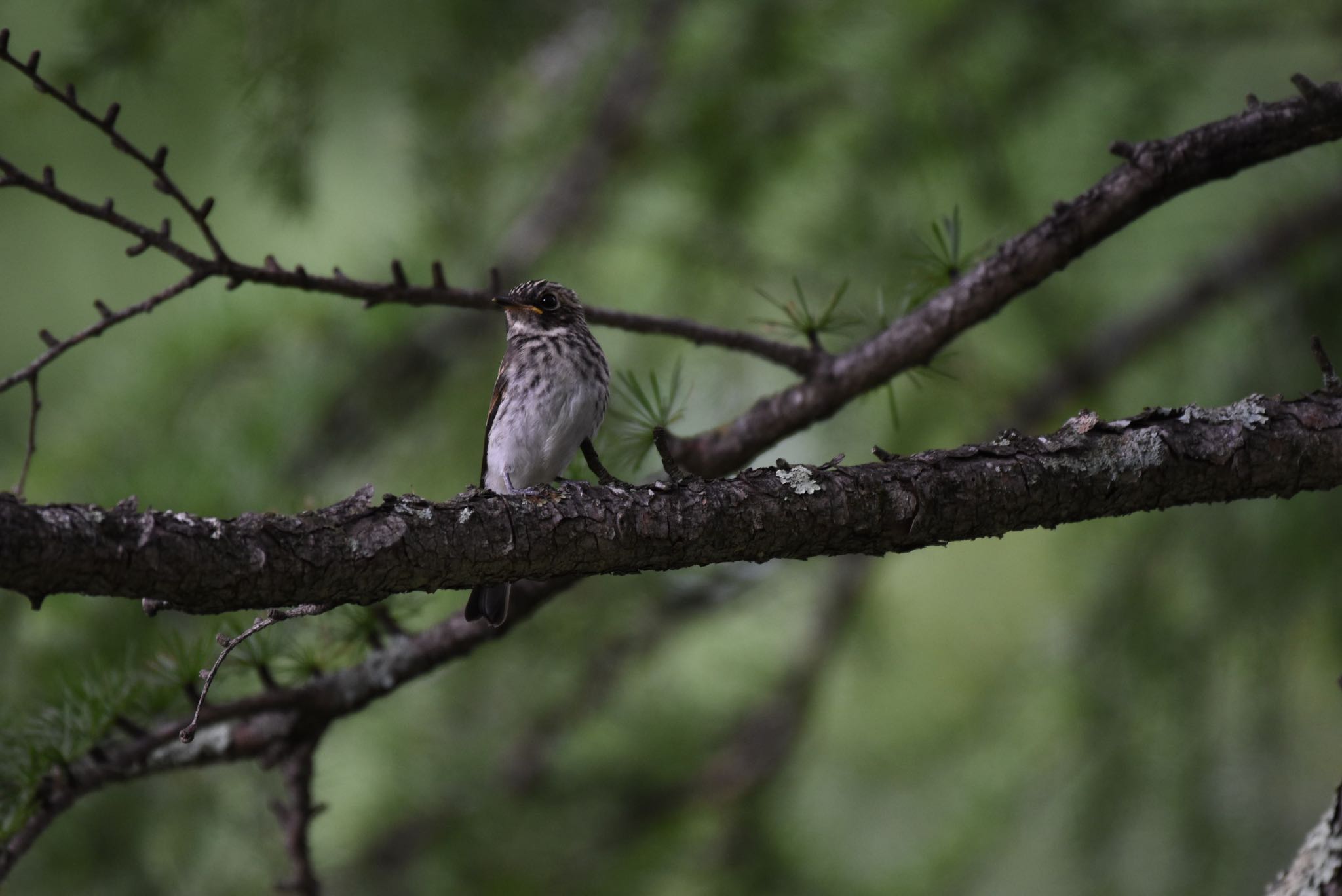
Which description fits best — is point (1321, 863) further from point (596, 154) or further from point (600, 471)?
point (596, 154)

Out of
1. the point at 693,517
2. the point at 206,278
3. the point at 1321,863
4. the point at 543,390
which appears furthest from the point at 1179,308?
the point at 206,278

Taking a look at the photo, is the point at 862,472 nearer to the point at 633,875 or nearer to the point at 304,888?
the point at 304,888

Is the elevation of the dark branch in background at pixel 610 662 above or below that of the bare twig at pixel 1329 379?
above

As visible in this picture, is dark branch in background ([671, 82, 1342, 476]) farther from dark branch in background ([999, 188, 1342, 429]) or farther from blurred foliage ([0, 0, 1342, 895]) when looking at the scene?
dark branch in background ([999, 188, 1342, 429])

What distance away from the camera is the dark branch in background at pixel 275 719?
2.32 meters

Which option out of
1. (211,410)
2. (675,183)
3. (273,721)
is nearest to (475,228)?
(675,183)

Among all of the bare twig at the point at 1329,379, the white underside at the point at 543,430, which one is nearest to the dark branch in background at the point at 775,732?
the white underside at the point at 543,430

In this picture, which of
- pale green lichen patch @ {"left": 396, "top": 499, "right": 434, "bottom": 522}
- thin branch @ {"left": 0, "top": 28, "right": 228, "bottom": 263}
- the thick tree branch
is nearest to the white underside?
thin branch @ {"left": 0, "top": 28, "right": 228, "bottom": 263}

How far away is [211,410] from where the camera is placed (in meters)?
3.80

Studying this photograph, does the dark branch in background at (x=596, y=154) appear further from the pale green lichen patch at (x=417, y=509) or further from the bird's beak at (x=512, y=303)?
the pale green lichen patch at (x=417, y=509)

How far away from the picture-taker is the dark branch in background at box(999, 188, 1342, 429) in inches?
155

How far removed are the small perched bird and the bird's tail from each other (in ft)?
2.01

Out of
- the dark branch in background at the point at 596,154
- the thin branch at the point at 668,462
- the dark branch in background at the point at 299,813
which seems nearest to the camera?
the thin branch at the point at 668,462

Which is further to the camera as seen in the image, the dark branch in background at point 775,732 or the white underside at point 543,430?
the dark branch in background at point 775,732
